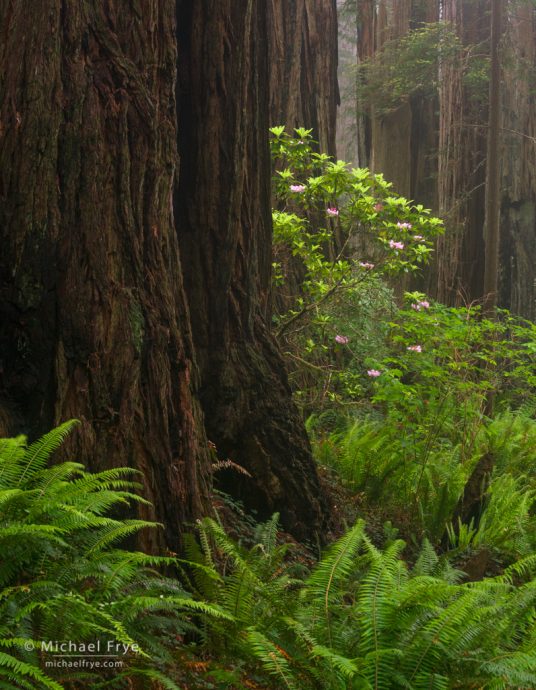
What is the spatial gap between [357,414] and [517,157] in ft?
29.1

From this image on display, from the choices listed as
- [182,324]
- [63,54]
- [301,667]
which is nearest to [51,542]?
[301,667]

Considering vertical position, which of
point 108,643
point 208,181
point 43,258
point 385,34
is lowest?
point 108,643

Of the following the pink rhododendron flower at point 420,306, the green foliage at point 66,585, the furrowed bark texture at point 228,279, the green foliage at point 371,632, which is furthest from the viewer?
the pink rhododendron flower at point 420,306

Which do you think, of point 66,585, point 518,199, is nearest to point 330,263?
point 66,585

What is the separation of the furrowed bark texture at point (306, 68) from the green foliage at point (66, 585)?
6936mm

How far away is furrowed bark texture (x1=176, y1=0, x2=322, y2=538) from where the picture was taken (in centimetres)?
504

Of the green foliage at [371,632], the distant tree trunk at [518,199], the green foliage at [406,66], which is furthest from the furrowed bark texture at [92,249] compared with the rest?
the distant tree trunk at [518,199]

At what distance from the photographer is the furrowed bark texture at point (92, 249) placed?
3.45 metres

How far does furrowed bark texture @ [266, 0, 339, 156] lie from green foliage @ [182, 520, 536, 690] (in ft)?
22.2

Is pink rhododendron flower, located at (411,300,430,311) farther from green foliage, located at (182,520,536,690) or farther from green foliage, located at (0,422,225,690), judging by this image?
green foliage, located at (0,422,225,690)

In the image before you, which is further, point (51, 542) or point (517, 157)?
point (517, 157)

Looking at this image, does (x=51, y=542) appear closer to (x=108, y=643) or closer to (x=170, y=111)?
(x=108, y=643)

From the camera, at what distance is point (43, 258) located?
346 centimetres

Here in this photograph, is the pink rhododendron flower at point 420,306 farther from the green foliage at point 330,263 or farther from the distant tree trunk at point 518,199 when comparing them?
the distant tree trunk at point 518,199
